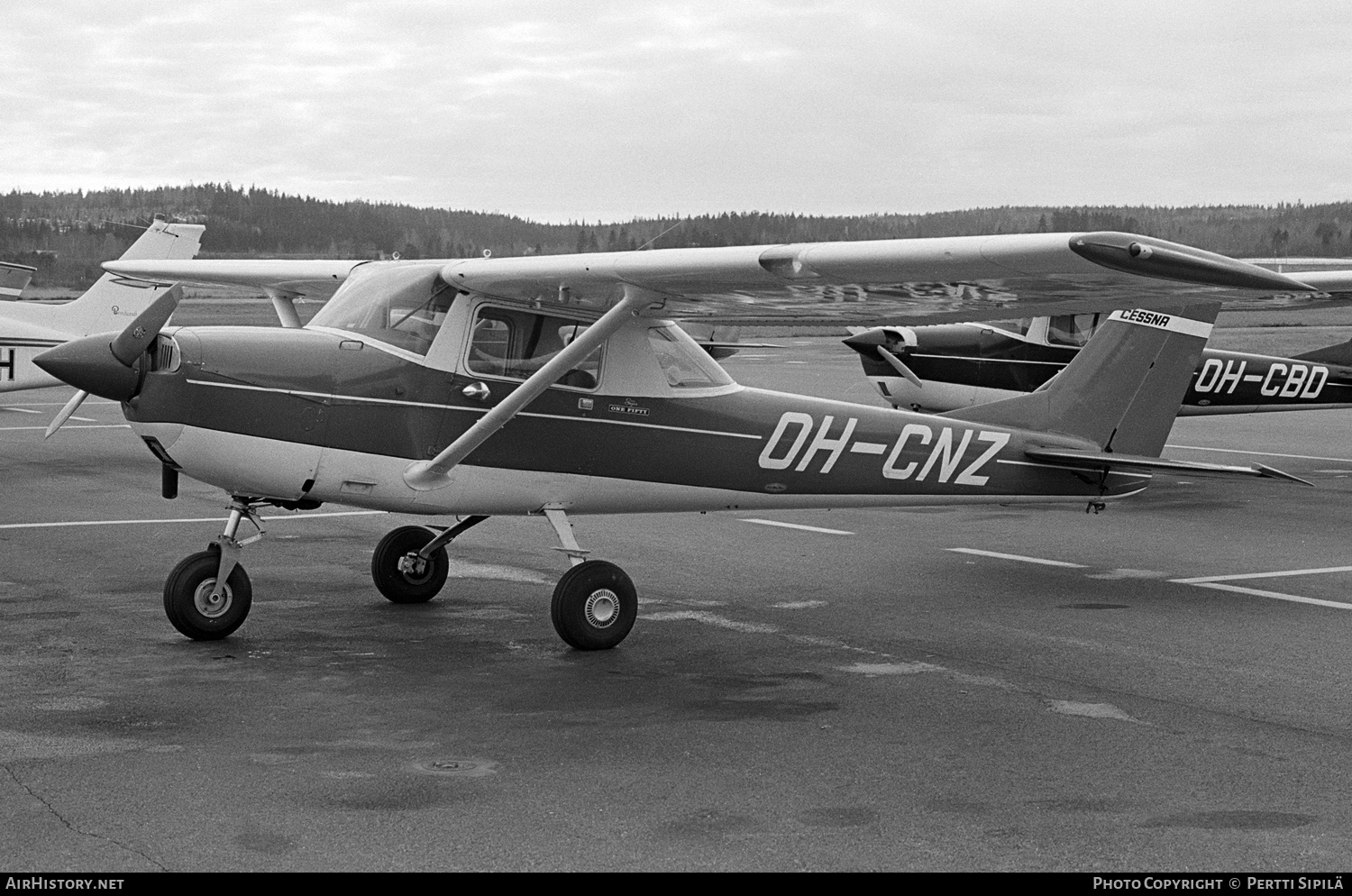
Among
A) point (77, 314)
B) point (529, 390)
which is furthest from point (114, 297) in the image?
point (529, 390)

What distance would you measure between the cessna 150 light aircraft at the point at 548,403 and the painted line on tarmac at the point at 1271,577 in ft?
2.72

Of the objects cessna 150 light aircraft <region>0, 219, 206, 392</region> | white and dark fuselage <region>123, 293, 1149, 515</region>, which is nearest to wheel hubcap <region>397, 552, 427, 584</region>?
white and dark fuselage <region>123, 293, 1149, 515</region>

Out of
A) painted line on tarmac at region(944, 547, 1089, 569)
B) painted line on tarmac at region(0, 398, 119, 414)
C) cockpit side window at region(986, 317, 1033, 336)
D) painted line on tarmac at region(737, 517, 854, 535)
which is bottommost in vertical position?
painted line on tarmac at region(0, 398, 119, 414)

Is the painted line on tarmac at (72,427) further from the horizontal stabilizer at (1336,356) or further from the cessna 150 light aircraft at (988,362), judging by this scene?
the horizontal stabilizer at (1336,356)

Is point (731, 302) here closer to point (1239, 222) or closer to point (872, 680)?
point (872, 680)

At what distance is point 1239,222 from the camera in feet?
200

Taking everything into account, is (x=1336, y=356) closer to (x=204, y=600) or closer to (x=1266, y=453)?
(x=1266, y=453)

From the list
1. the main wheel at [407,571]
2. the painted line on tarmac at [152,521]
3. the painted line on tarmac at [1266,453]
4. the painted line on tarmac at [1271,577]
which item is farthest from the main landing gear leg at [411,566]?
the painted line on tarmac at [1266,453]

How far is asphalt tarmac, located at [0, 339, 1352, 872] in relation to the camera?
4738mm

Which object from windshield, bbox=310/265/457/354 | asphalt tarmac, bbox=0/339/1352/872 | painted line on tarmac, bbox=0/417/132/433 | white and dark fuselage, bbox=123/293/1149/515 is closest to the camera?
asphalt tarmac, bbox=0/339/1352/872

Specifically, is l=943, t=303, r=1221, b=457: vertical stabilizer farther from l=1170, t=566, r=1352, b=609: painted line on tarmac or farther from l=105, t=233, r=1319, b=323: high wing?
l=105, t=233, r=1319, b=323: high wing

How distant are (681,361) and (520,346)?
3.39ft

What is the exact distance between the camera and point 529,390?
7.76 meters

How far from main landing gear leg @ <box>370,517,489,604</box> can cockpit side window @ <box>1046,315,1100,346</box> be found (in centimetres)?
998
